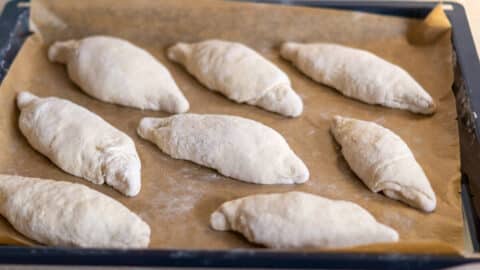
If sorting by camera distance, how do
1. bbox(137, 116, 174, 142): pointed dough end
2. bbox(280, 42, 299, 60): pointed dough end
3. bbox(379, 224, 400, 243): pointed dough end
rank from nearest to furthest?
1. bbox(379, 224, 400, 243): pointed dough end
2. bbox(137, 116, 174, 142): pointed dough end
3. bbox(280, 42, 299, 60): pointed dough end

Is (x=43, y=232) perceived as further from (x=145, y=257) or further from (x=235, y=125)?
(x=235, y=125)

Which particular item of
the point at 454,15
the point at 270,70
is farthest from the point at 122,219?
the point at 454,15

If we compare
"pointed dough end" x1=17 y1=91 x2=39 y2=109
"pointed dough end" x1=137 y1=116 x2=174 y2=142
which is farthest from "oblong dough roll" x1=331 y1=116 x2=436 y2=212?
"pointed dough end" x1=17 y1=91 x2=39 y2=109

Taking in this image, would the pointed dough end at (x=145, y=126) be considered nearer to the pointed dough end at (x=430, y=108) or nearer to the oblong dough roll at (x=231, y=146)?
the oblong dough roll at (x=231, y=146)

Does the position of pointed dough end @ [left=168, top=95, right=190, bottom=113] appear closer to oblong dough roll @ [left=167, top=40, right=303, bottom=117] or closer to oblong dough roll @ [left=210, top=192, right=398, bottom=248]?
oblong dough roll @ [left=167, top=40, right=303, bottom=117]

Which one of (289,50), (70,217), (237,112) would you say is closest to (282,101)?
(237,112)

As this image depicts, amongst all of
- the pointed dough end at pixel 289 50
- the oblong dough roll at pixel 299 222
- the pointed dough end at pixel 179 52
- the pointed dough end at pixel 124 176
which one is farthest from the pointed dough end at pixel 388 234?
the pointed dough end at pixel 179 52

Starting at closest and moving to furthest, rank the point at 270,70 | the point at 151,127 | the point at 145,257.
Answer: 1. the point at 145,257
2. the point at 151,127
3. the point at 270,70
